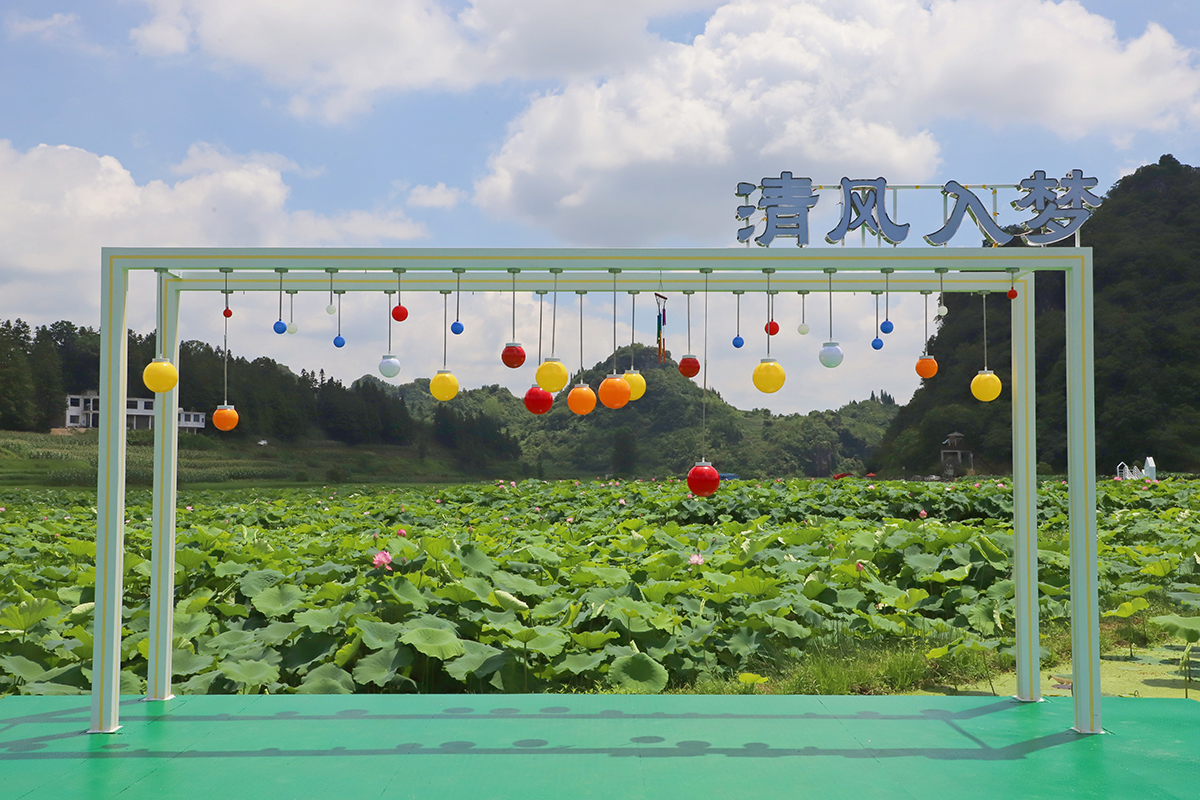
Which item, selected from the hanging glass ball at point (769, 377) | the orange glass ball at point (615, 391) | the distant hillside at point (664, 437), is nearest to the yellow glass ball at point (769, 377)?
the hanging glass ball at point (769, 377)

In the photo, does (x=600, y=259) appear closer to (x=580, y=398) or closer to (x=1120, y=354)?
(x=580, y=398)

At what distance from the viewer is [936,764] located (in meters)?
3.28

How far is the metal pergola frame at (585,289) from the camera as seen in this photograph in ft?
11.8

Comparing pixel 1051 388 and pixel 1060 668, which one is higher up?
pixel 1051 388

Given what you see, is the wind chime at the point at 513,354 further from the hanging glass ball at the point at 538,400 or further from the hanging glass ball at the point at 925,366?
the hanging glass ball at the point at 925,366

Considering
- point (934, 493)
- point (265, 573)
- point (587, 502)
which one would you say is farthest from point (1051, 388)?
point (265, 573)

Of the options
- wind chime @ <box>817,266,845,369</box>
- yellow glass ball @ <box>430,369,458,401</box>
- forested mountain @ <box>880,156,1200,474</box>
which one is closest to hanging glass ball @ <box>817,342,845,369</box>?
wind chime @ <box>817,266,845,369</box>

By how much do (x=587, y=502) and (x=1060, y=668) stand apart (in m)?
7.01

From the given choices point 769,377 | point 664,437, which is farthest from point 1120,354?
point 769,377

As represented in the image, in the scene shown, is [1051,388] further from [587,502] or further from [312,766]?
[312,766]

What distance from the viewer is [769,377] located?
3908 millimetres

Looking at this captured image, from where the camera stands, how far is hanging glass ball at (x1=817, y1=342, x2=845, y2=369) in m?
3.94

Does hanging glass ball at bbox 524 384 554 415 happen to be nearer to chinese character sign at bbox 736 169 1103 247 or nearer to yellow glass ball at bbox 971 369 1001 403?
chinese character sign at bbox 736 169 1103 247

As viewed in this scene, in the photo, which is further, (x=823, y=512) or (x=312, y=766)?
(x=823, y=512)
